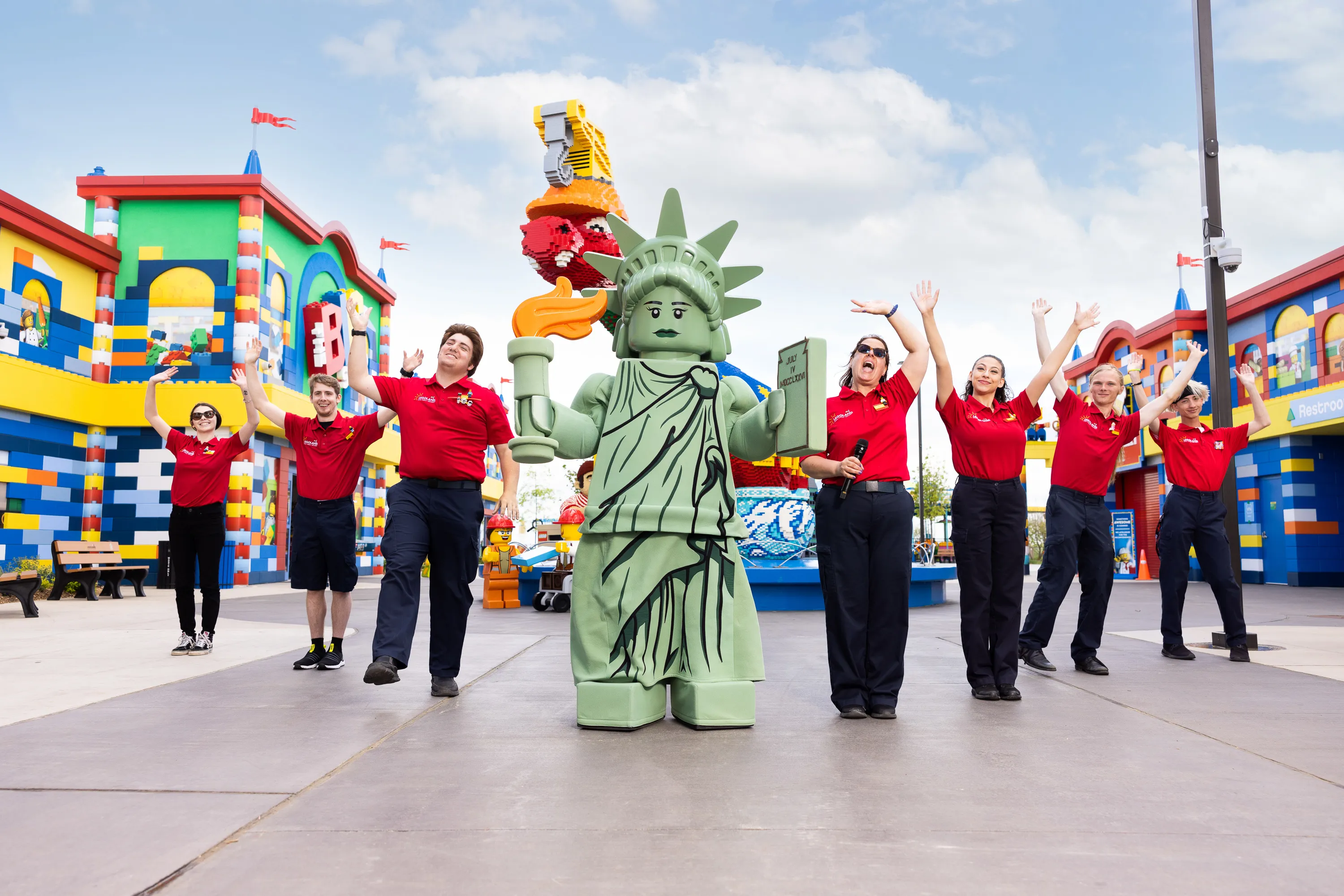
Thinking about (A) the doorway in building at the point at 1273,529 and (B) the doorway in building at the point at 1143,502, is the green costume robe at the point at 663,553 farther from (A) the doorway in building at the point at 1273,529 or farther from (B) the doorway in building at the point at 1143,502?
(B) the doorway in building at the point at 1143,502

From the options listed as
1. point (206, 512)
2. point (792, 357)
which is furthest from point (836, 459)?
point (206, 512)

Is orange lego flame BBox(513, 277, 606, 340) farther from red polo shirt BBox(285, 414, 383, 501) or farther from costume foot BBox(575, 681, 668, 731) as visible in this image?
costume foot BBox(575, 681, 668, 731)

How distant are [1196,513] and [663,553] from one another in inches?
168

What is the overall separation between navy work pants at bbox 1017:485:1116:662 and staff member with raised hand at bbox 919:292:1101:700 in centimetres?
101

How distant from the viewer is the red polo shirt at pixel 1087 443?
5.54 m

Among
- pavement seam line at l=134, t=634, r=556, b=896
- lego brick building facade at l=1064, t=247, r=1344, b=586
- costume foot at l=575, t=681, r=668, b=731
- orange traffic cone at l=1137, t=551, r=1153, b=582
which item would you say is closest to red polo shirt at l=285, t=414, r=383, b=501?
pavement seam line at l=134, t=634, r=556, b=896

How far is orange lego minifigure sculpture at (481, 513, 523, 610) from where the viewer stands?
12078mm

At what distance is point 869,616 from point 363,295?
22.5 m

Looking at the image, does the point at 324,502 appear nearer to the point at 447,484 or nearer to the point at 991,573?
the point at 447,484

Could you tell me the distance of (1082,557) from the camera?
5.66 meters

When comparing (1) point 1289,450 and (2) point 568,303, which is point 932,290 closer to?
(2) point 568,303

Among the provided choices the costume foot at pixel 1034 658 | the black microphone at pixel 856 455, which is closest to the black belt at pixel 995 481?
the black microphone at pixel 856 455

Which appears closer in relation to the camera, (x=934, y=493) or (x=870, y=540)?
(x=870, y=540)

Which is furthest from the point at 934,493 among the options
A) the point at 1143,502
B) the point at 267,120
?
the point at 267,120
